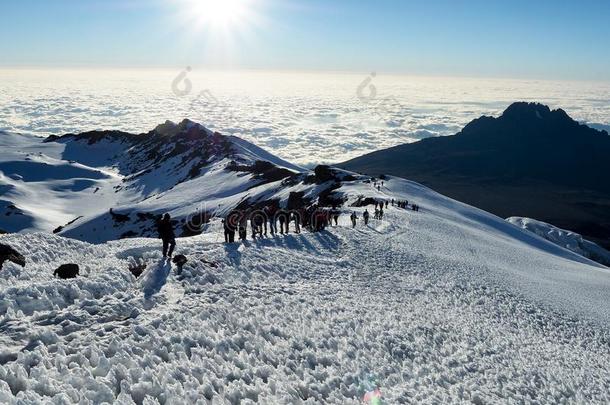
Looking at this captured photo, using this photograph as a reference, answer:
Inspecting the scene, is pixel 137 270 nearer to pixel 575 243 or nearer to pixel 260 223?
pixel 260 223

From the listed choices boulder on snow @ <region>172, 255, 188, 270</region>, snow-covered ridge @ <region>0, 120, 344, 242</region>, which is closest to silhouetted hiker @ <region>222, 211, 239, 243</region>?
boulder on snow @ <region>172, 255, 188, 270</region>

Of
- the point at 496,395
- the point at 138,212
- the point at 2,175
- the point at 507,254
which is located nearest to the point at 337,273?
the point at 496,395

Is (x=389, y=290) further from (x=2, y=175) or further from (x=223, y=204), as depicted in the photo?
(x=2, y=175)

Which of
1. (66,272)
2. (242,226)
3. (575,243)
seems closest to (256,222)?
(242,226)

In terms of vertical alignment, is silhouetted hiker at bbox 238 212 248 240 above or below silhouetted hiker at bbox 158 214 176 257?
below

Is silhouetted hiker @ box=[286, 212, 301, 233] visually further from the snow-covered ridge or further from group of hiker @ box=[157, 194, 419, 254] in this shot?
the snow-covered ridge

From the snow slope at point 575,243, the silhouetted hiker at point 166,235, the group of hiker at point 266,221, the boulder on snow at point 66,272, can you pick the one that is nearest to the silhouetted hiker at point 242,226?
the group of hiker at point 266,221

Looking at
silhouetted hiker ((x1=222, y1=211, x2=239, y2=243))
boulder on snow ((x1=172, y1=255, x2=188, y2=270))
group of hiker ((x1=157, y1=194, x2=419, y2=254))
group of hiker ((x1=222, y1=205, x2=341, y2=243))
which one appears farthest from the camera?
group of hiker ((x1=222, y1=205, x2=341, y2=243))
